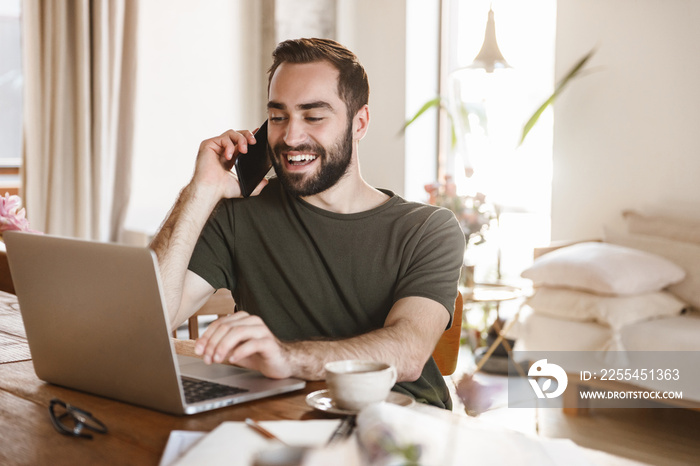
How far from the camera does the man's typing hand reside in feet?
3.22

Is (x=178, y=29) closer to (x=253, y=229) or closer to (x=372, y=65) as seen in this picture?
(x=372, y=65)

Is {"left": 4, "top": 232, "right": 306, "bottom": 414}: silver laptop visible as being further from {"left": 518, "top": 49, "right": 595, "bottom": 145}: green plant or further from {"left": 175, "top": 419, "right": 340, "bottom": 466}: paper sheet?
{"left": 518, "top": 49, "right": 595, "bottom": 145}: green plant

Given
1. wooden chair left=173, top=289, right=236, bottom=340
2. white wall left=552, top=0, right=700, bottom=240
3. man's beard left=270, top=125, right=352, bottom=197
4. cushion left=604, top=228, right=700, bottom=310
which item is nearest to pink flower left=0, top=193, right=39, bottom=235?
wooden chair left=173, top=289, right=236, bottom=340

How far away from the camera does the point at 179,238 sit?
152cm

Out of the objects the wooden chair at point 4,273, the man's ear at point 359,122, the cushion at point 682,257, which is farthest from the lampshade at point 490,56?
the wooden chair at point 4,273

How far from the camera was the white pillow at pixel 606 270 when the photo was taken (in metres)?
3.03

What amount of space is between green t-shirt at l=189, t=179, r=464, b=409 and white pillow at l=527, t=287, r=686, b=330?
1.70m

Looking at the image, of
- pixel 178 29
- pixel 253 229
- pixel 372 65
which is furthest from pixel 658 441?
pixel 178 29

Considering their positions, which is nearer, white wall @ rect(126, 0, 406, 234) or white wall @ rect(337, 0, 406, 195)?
white wall @ rect(126, 0, 406, 234)

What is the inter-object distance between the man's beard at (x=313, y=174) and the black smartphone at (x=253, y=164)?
6cm

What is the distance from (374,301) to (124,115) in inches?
104

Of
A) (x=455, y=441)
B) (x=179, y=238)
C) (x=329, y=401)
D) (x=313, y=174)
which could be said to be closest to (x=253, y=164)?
(x=313, y=174)

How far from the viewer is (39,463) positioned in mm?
796

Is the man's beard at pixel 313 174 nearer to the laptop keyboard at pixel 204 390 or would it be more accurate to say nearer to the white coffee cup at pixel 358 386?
the laptop keyboard at pixel 204 390
